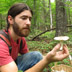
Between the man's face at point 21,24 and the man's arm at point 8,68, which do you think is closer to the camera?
the man's arm at point 8,68

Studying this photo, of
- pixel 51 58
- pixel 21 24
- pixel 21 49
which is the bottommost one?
pixel 21 49

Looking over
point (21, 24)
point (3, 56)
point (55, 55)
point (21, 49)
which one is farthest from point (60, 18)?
point (3, 56)

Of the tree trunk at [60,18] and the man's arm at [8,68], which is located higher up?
the tree trunk at [60,18]

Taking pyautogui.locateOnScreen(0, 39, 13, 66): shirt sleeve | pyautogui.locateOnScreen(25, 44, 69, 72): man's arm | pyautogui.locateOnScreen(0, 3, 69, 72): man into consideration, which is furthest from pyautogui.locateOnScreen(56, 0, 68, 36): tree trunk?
pyautogui.locateOnScreen(0, 39, 13, 66): shirt sleeve

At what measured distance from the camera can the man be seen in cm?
137

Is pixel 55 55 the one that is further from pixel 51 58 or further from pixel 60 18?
pixel 60 18

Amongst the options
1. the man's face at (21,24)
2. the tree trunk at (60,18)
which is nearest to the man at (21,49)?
the man's face at (21,24)

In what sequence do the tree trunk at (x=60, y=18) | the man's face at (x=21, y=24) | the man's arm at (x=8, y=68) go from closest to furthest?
the man's arm at (x=8, y=68)
the man's face at (x=21, y=24)
the tree trunk at (x=60, y=18)

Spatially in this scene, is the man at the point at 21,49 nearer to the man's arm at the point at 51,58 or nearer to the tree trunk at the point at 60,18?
the man's arm at the point at 51,58

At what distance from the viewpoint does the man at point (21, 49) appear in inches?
54.1

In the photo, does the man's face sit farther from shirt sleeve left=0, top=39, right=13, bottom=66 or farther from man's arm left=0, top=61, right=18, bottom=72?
man's arm left=0, top=61, right=18, bottom=72

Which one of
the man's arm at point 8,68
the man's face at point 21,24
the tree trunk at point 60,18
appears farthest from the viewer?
the tree trunk at point 60,18

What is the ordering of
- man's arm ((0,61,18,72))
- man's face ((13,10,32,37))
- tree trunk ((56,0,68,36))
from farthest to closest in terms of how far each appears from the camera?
tree trunk ((56,0,68,36)) → man's face ((13,10,32,37)) → man's arm ((0,61,18,72))

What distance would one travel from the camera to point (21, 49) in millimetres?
2352
